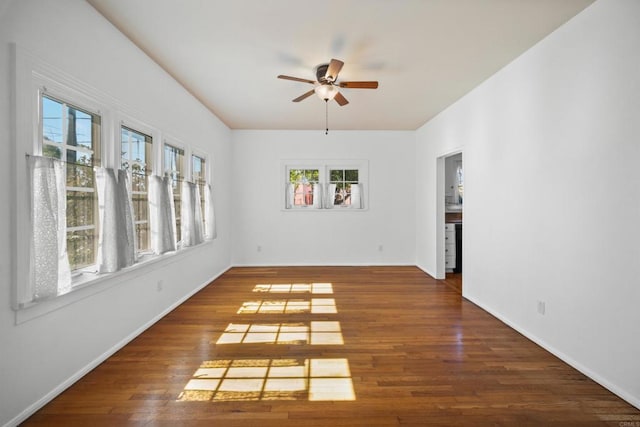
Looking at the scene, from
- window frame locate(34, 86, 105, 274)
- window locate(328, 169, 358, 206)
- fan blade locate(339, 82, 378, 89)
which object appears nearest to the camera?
window frame locate(34, 86, 105, 274)

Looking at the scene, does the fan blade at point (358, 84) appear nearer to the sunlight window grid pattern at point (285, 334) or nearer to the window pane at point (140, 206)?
the window pane at point (140, 206)

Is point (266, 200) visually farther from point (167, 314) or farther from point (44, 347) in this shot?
point (44, 347)

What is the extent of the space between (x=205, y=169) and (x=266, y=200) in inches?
66.5

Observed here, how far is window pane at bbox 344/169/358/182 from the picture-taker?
6.93 metres

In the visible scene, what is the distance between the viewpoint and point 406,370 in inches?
100.0

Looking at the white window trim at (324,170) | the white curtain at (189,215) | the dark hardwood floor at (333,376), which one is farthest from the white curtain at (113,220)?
the white window trim at (324,170)

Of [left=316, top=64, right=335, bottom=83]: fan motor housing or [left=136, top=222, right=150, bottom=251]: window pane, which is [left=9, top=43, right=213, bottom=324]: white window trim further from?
[left=316, top=64, right=335, bottom=83]: fan motor housing

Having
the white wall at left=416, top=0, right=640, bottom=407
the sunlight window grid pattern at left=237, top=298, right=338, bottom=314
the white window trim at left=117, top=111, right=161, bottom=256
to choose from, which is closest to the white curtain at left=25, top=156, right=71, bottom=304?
the white window trim at left=117, top=111, right=161, bottom=256

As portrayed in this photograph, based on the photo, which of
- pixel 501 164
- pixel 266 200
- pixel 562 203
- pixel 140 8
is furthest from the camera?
pixel 266 200

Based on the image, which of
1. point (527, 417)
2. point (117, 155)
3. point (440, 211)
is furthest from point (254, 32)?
point (440, 211)

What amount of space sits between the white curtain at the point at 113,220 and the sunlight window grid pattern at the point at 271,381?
1.10 m

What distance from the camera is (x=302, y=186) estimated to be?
6.88m

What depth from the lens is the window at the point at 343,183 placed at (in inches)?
272

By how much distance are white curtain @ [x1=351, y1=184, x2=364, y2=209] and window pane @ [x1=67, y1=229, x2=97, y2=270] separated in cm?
490
